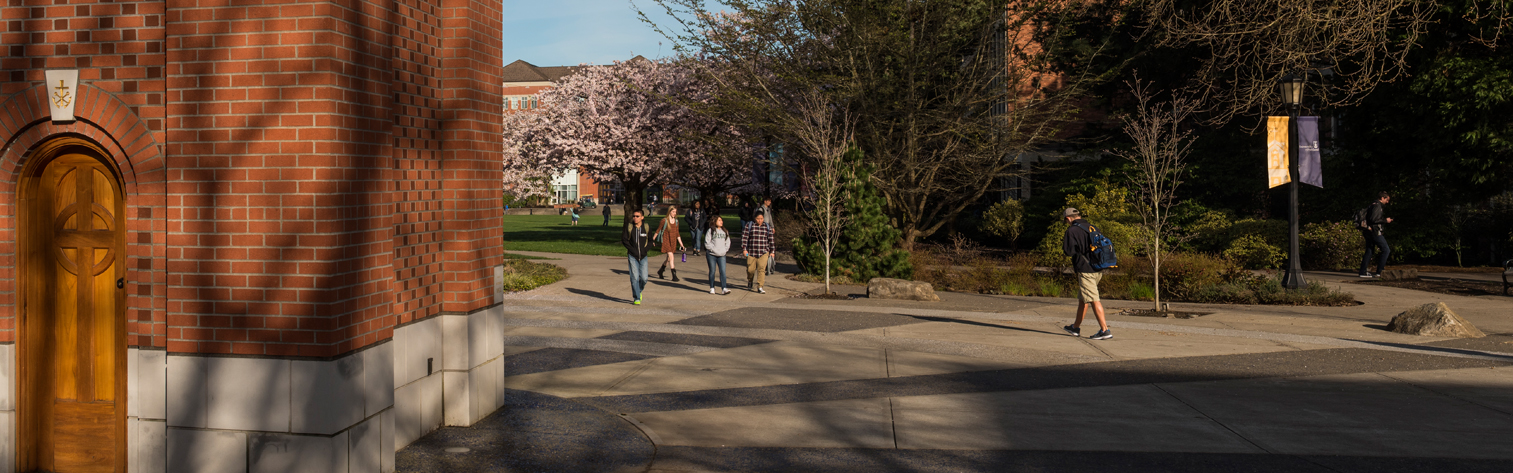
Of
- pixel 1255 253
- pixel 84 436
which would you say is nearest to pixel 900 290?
pixel 1255 253

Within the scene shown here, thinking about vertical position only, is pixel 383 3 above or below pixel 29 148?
above

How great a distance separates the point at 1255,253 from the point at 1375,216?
10.8 ft

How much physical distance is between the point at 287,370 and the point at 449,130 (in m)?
2.02

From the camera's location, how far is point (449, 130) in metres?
6.36

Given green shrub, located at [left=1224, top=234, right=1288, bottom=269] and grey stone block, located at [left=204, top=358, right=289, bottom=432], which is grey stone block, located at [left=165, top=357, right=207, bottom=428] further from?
green shrub, located at [left=1224, top=234, right=1288, bottom=269]

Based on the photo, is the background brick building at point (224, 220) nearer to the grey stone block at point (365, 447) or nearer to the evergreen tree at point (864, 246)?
the grey stone block at point (365, 447)

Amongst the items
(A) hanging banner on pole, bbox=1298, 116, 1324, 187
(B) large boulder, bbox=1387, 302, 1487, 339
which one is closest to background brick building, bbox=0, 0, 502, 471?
(B) large boulder, bbox=1387, 302, 1487, 339

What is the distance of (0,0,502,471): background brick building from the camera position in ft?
15.9

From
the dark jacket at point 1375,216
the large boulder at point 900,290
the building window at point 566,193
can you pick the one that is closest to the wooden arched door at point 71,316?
the large boulder at point 900,290

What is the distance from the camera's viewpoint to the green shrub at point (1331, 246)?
2066 centimetres

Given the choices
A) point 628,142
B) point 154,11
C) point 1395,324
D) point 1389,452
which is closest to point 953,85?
point 1395,324

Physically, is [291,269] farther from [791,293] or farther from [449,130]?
[791,293]

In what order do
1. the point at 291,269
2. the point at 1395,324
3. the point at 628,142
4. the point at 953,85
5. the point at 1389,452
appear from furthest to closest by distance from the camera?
the point at 628,142 → the point at 953,85 → the point at 1395,324 → the point at 1389,452 → the point at 291,269

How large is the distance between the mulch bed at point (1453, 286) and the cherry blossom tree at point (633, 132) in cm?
1859
